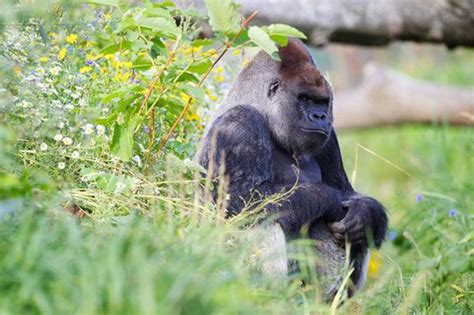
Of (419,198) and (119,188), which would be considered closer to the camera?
(119,188)

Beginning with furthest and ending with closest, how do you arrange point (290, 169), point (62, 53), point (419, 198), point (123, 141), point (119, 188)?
point (419, 198), point (290, 169), point (62, 53), point (123, 141), point (119, 188)

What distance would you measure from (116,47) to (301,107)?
3.45 feet

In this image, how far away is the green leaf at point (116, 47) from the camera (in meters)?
4.26

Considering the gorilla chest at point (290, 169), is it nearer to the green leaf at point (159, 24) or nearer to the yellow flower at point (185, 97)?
the yellow flower at point (185, 97)

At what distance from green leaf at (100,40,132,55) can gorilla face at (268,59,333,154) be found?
947mm

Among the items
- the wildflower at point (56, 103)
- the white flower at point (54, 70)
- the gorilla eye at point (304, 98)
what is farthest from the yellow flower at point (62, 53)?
the gorilla eye at point (304, 98)

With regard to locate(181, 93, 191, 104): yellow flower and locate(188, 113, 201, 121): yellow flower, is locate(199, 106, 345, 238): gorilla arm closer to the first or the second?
locate(181, 93, 191, 104): yellow flower

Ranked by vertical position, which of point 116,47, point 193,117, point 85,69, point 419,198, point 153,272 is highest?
point 153,272

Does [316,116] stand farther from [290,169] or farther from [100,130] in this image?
[100,130]

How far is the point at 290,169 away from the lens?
4.99 metres

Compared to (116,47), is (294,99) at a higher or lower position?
lower

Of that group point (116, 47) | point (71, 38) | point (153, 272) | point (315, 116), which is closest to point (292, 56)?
point (315, 116)

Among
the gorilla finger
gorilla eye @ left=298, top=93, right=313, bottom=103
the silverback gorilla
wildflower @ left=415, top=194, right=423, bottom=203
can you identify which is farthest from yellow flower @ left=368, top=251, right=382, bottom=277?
gorilla eye @ left=298, top=93, right=313, bottom=103

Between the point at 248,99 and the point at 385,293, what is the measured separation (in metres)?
1.33
